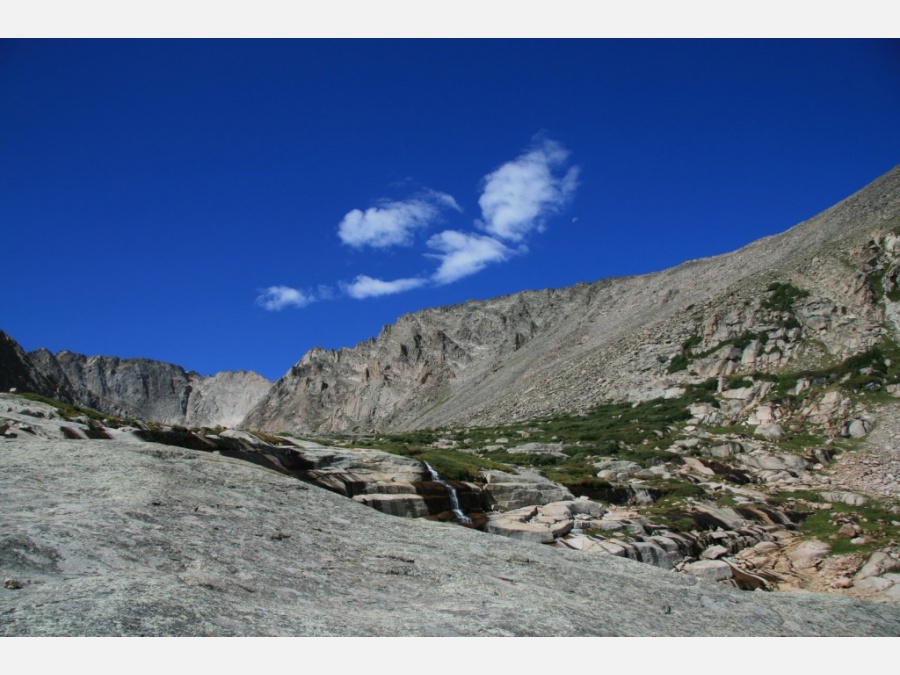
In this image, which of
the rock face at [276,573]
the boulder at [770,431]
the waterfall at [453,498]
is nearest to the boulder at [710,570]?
the rock face at [276,573]

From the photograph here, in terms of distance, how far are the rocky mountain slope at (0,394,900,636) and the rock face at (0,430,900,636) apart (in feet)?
0.17

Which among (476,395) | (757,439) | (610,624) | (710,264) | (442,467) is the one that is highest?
(710,264)

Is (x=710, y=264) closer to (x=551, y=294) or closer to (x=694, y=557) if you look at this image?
(x=551, y=294)

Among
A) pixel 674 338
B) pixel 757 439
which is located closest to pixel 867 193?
pixel 674 338

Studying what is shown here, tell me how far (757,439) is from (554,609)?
55.1 metres

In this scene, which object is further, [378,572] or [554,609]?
[378,572]

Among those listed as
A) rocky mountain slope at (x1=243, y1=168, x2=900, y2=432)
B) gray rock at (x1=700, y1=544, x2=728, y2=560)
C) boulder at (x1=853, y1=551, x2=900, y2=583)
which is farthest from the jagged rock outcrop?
boulder at (x1=853, y1=551, x2=900, y2=583)

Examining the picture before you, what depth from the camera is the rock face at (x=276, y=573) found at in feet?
35.4

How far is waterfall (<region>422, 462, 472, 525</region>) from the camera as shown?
1169 inches

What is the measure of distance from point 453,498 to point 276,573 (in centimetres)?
1858

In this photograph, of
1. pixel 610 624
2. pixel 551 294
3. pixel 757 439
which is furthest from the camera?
pixel 551 294

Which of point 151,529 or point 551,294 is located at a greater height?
point 551,294

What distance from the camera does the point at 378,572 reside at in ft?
51.9

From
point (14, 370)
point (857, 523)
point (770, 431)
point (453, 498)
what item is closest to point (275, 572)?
point (453, 498)
